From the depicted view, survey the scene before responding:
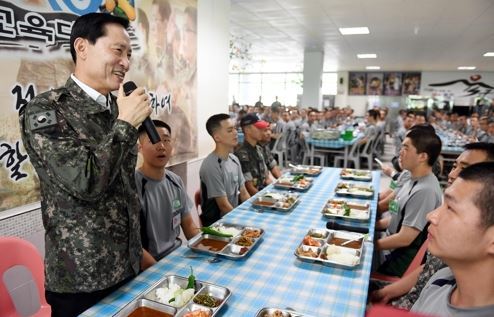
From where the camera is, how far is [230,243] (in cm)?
171

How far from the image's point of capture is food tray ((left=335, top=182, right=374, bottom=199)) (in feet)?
9.10

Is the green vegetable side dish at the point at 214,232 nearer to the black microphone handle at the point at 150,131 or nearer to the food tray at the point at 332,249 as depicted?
the food tray at the point at 332,249

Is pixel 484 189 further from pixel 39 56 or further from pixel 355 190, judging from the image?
pixel 39 56

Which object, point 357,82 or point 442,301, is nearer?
point 442,301

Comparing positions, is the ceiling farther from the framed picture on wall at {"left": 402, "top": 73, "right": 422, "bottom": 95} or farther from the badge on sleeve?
the framed picture on wall at {"left": 402, "top": 73, "right": 422, "bottom": 95}

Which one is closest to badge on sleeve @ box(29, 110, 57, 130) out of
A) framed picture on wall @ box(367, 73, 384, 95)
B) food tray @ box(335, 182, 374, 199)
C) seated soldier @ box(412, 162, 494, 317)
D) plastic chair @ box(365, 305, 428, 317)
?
plastic chair @ box(365, 305, 428, 317)

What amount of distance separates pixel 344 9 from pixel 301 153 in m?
3.59

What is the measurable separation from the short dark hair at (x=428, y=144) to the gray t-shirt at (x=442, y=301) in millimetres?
1081

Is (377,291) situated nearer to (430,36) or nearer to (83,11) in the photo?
(83,11)

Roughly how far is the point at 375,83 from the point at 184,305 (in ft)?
Result: 53.6

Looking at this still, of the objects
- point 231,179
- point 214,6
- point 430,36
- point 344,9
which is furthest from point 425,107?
point 231,179

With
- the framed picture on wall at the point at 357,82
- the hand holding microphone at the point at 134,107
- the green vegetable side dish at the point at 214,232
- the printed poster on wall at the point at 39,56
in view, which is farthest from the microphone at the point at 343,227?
the framed picture on wall at the point at 357,82

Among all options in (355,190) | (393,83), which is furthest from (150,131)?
(393,83)

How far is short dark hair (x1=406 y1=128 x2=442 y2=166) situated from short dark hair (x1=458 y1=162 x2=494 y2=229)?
1177 millimetres
